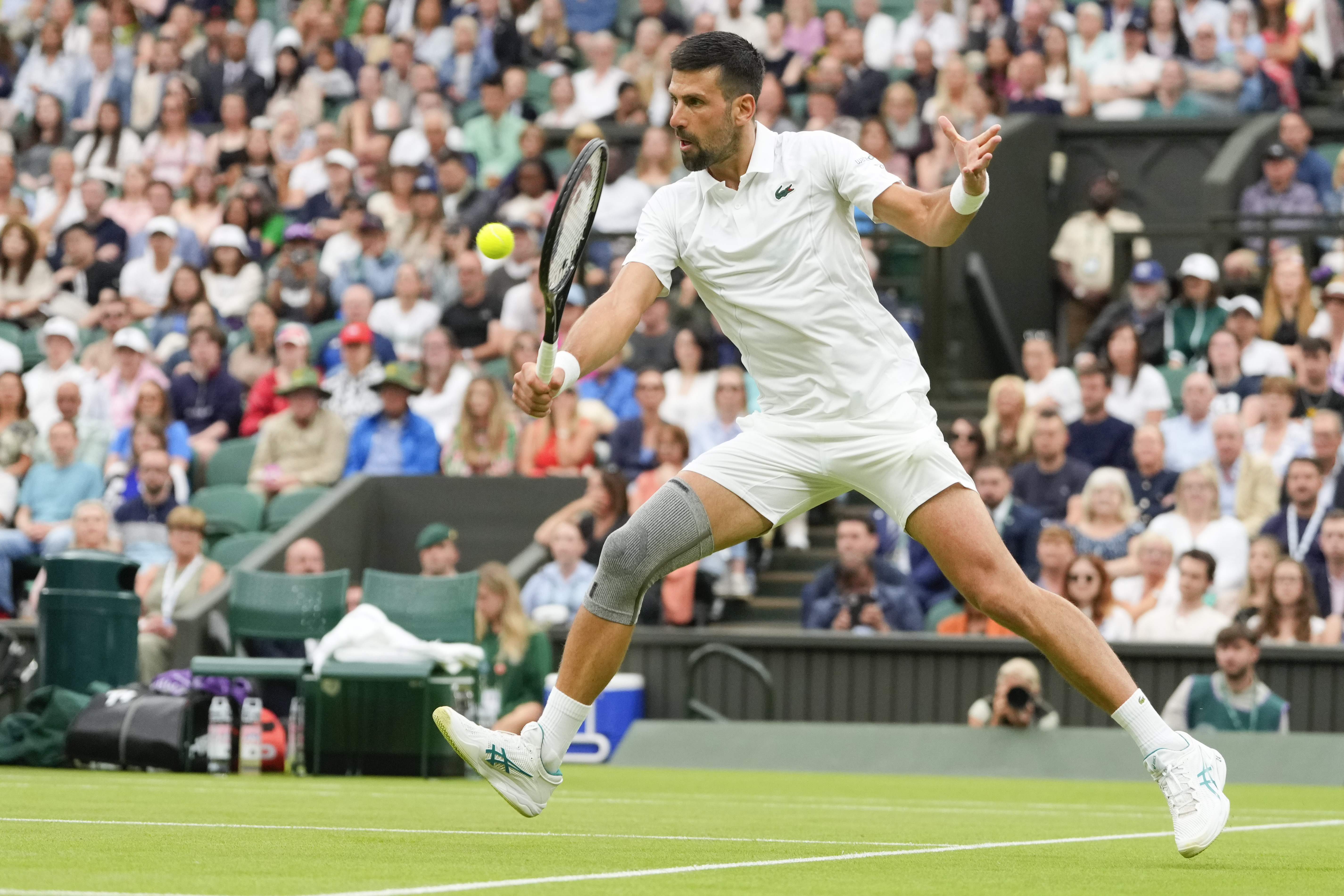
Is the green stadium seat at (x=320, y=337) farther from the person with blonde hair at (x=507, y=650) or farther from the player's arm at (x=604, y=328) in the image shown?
the player's arm at (x=604, y=328)

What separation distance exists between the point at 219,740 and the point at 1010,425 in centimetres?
582

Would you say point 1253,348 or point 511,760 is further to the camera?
point 1253,348

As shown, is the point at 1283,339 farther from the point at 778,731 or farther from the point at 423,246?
the point at 423,246

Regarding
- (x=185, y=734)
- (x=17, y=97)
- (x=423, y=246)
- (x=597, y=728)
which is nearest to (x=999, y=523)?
(x=597, y=728)

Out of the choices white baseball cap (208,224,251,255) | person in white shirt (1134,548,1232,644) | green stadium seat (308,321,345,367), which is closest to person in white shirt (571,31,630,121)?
white baseball cap (208,224,251,255)

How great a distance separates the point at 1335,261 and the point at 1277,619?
4.19 metres

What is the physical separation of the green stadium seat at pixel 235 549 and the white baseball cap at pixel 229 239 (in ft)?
13.4

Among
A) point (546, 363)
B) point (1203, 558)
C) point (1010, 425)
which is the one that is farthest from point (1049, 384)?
point (546, 363)

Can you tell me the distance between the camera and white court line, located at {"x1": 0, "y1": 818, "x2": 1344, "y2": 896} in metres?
4.51

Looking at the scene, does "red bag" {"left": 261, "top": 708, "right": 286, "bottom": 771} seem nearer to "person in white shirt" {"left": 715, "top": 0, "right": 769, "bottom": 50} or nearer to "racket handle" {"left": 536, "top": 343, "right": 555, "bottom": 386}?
"racket handle" {"left": 536, "top": 343, "right": 555, "bottom": 386}

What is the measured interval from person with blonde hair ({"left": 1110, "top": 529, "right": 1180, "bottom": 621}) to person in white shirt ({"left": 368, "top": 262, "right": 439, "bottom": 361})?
6585mm

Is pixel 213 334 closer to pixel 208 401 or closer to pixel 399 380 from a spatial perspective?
pixel 208 401

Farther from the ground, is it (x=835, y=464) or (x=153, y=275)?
(x=153, y=275)

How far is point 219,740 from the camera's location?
11922mm
